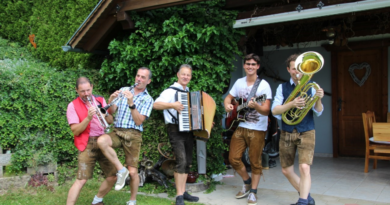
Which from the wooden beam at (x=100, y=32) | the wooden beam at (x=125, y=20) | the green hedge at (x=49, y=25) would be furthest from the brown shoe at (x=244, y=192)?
the green hedge at (x=49, y=25)

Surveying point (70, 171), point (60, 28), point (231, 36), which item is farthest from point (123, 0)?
point (60, 28)

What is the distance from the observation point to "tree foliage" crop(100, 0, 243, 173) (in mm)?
5130

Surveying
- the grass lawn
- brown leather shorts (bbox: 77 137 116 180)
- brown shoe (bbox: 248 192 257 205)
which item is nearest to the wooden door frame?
brown shoe (bbox: 248 192 257 205)

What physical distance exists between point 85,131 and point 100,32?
243 centimetres

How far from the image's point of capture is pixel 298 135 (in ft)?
13.3

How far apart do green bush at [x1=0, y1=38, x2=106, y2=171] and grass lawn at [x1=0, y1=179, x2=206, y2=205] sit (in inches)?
Result: 15.7

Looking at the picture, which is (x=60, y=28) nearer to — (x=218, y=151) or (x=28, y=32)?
(x=28, y=32)

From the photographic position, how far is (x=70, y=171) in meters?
5.32

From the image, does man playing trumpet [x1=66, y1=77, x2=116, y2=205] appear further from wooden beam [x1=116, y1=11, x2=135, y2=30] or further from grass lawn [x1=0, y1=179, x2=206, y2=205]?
wooden beam [x1=116, y1=11, x2=135, y2=30]

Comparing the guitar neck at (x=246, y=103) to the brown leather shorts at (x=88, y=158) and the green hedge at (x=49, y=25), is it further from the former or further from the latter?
the green hedge at (x=49, y=25)

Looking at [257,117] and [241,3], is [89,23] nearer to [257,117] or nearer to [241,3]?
[241,3]

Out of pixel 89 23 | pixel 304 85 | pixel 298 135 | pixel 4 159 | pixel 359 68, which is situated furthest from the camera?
pixel 359 68

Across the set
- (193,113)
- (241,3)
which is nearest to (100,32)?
(241,3)

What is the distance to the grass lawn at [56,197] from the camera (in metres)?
4.55
